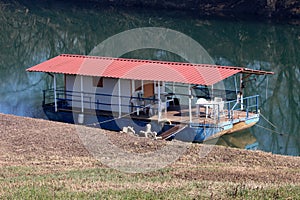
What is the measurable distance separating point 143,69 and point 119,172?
1088cm

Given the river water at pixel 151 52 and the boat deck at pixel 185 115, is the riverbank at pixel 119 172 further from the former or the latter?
the river water at pixel 151 52

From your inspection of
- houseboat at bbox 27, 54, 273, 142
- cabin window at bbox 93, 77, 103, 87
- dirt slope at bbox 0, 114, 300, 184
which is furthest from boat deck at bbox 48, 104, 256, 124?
dirt slope at bbox 0, 114, 300, 184

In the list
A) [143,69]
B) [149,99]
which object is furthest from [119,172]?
[143,69]

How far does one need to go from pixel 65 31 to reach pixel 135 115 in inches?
1100

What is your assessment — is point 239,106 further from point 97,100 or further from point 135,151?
point 135,151

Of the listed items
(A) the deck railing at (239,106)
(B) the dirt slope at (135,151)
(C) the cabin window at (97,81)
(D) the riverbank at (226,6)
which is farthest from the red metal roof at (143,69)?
(D) the riverbank at (226,6)

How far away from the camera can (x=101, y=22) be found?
58688mm

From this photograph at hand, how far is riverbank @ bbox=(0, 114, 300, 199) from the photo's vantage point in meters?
12.6

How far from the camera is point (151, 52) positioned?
143 ft

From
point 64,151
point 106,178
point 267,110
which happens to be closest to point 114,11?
point 267,110

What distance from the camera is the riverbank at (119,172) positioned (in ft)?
41.4

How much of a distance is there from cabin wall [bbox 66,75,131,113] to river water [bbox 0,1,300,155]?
7.29ft

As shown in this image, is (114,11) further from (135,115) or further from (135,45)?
(135,115)

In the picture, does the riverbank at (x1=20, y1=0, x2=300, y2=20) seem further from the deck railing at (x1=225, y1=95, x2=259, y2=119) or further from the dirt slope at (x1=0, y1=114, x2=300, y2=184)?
the dirt slope at (x1=0, y1=114, x2=300, y2=184)
